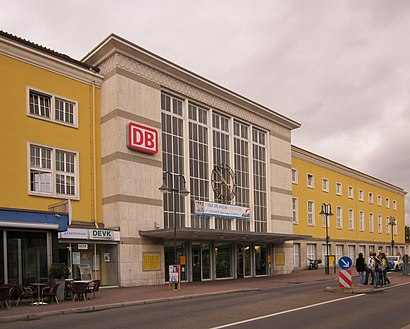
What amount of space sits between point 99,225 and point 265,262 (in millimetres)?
15772

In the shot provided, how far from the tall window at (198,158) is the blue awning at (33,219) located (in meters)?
11.6

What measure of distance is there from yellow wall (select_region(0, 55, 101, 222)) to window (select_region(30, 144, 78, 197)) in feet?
1.14

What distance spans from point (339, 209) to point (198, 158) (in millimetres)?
26912

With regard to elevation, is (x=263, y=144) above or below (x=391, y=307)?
above

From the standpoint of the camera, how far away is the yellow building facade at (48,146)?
19.3 m

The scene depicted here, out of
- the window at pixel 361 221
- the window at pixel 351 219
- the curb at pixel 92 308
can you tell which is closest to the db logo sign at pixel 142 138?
the curb at pixel 92 308

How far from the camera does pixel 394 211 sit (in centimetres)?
6962

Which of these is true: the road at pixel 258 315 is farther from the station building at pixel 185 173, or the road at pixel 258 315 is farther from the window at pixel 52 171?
the window at pixel 52 171

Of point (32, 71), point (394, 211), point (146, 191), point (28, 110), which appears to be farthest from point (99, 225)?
point (394, 211)

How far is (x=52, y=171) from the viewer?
23719mm

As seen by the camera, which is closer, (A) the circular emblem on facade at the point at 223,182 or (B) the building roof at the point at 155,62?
(B) the building roof at the point at 155,62

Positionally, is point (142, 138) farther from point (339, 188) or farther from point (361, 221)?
point (361, 221)

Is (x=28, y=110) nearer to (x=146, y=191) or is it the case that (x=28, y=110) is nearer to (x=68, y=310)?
(x=146, y=191)

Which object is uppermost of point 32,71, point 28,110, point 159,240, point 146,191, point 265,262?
point 32,71
